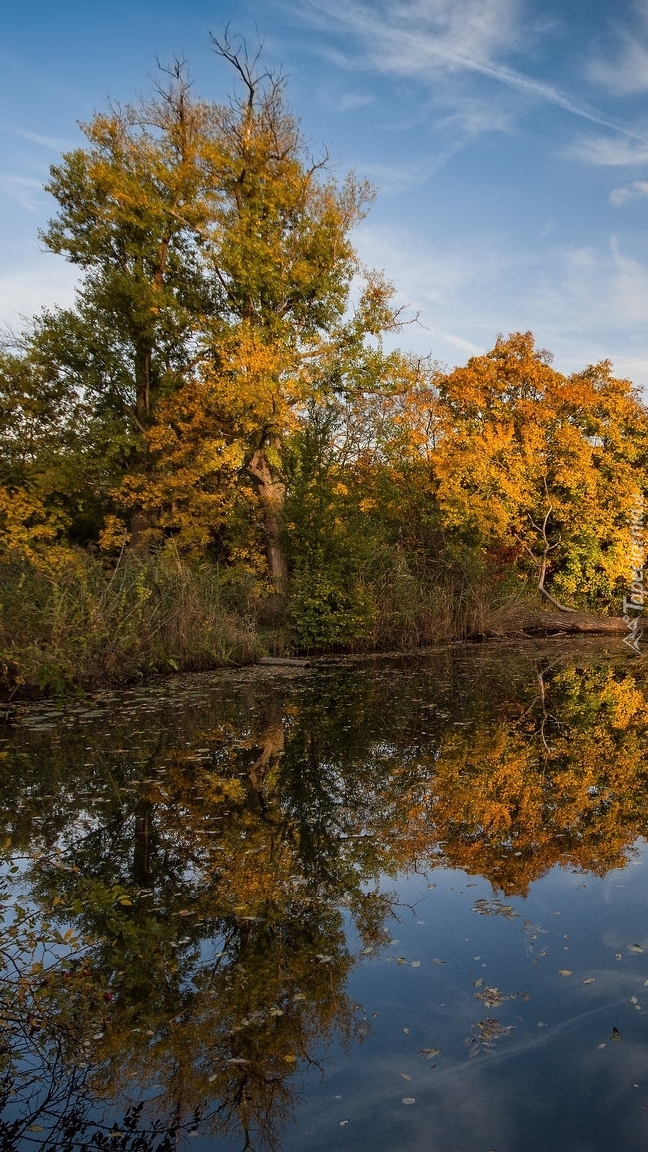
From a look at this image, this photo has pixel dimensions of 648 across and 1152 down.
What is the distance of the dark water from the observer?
116 inches

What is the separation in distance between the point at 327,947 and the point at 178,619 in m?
10.3

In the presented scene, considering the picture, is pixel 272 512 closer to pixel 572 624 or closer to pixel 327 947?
pixel 572 624

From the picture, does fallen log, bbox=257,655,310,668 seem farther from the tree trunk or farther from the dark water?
the dark water

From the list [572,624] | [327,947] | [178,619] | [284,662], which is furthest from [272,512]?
Result: [327,947]

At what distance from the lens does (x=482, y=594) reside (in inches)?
Result: 774

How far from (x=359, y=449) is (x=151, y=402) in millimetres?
6833

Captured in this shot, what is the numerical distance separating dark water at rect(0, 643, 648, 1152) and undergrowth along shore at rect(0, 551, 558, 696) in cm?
319

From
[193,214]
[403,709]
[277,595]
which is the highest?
[193,214]

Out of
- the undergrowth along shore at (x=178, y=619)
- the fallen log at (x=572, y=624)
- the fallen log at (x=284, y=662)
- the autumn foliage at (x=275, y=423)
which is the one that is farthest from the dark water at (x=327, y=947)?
the fallen log at (x=572, y=624)

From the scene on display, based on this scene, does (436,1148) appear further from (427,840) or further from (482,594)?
(482,594)

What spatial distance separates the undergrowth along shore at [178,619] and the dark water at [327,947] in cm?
319

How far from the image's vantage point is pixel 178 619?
46.1 ft

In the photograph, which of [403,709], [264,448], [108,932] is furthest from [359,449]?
[108,932]

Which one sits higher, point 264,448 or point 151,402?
point 151,402
